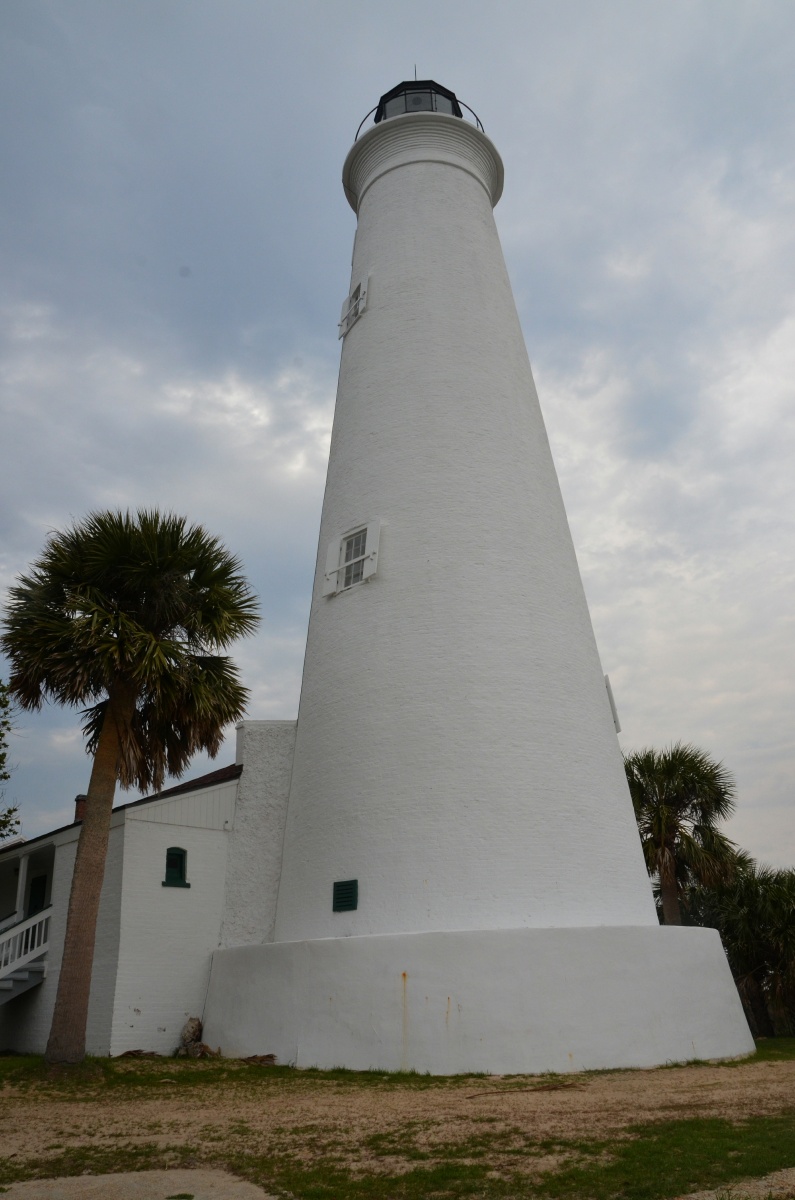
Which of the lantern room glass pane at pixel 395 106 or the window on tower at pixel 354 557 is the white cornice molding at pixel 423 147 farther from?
the window on tower at pixel 354 557

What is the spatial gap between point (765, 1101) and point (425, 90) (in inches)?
756

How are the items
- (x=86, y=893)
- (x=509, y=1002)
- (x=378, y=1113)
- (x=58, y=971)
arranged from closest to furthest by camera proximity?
(x=378, y=1113) < (x=509, y=1002) < (x=86, y=893) < (x=58, y=971)

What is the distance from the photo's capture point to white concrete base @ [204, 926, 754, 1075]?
437 inches

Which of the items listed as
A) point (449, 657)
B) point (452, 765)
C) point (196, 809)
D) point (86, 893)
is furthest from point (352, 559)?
point (86, 893)

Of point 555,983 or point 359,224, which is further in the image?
point 359,224

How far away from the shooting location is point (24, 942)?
54.3 feet

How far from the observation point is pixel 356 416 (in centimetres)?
1645

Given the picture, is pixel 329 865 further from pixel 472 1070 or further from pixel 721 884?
pixel 721 884

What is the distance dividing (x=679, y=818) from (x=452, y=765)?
9284 mm

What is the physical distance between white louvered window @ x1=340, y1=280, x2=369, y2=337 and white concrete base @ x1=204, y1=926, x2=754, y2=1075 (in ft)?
36.1

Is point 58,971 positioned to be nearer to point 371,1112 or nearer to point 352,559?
point 352,559

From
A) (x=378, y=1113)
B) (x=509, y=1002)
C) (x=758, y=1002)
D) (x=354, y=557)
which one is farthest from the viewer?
(x=758, y=1002)

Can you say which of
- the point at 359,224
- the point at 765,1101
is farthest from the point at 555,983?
the point at 359,224

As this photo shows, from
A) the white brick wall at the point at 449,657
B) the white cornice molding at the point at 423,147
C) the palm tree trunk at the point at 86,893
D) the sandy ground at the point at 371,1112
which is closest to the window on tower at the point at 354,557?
the white brick wall at the point at 449,657
